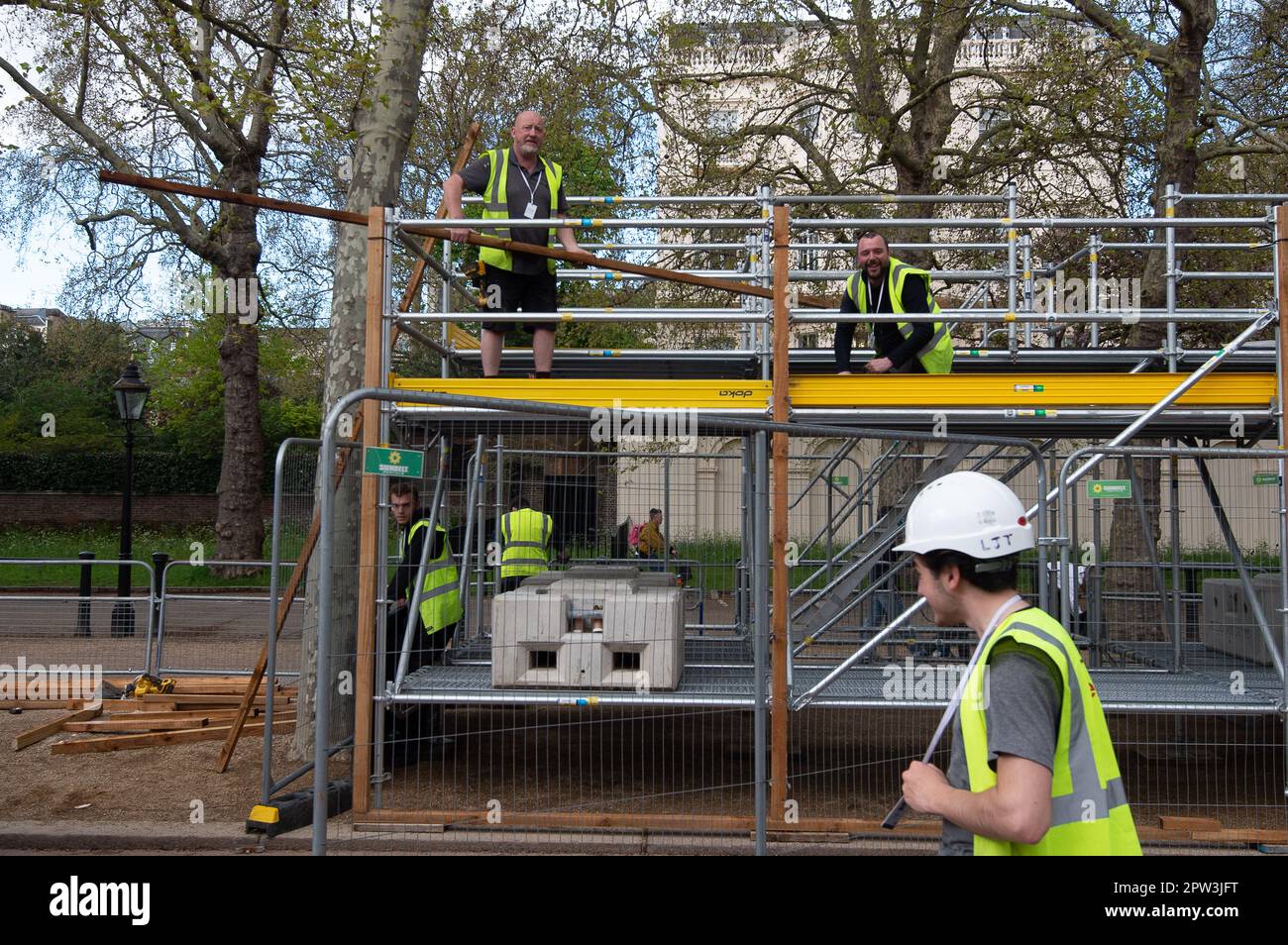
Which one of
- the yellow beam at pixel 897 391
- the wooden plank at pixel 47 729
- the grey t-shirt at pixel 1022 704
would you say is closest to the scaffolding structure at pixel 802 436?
the yellow beam at pixel 897 391

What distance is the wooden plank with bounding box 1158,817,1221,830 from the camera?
6664 millimetres

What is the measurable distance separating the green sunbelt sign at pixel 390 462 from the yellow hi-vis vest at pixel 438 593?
2143 mm

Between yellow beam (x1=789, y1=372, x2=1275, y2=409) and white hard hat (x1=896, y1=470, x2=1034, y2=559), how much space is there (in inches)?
187

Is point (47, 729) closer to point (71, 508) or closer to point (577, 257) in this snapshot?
point (577, 257)

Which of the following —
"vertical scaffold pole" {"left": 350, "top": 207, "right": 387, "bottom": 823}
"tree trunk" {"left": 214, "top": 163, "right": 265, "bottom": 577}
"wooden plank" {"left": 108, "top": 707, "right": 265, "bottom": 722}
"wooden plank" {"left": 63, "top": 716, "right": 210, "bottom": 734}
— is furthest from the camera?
"tree trunk" {"left": 214, "top": 163, "right": 265, "bottom": 577}

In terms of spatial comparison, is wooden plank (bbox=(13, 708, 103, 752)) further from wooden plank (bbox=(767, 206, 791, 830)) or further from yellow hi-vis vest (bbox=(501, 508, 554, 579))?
wooden plank (bbox=(767, 206, 791, 830))

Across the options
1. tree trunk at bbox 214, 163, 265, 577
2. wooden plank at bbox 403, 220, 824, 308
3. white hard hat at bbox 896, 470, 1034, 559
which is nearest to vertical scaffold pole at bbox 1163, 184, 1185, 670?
wooden plank at bbox 403, 220, 824, 308

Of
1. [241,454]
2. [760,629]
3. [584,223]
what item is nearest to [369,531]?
[584,223]

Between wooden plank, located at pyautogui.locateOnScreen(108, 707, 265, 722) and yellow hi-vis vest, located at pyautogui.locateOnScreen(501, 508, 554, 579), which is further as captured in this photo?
wooden plank, located at pyautogui.locateOnScreen(108, 707, 265, 722)

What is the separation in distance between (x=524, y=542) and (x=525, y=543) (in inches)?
0.5

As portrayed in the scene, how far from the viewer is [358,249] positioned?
330 inches

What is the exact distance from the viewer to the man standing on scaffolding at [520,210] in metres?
7.76

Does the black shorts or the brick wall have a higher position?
the black shorts
